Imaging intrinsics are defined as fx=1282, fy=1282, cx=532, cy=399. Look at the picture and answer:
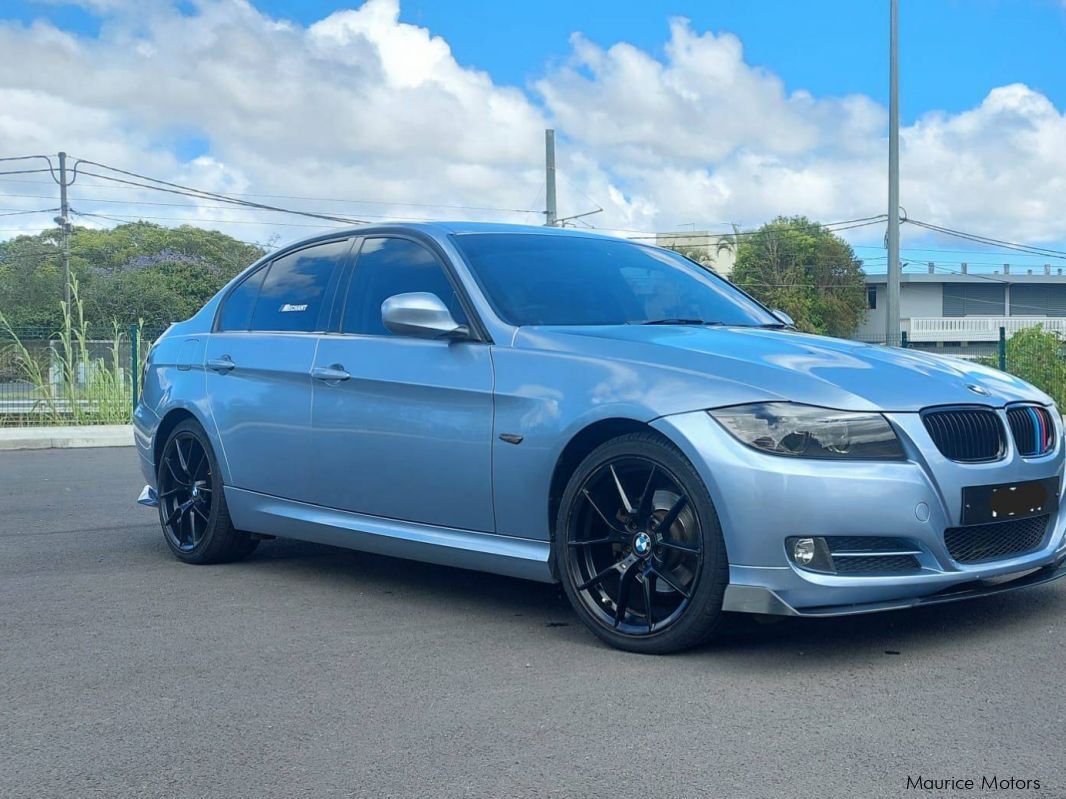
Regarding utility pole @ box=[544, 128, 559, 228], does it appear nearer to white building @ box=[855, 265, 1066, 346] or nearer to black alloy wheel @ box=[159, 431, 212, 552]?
black alloy wheel @ box=[159, 431, 212, 552]

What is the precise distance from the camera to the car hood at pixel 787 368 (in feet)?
14.2

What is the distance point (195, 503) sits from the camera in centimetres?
674

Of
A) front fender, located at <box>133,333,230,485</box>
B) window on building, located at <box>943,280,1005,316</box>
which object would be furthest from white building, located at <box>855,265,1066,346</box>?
front fender, located at <box>133,333,230,485</box>

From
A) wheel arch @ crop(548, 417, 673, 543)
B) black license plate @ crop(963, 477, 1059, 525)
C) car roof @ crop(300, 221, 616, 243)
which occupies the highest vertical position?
car roof @ crop(300, 221, 616, 243)

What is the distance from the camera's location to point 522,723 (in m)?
3.80

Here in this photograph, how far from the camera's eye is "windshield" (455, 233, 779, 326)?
5332 mm

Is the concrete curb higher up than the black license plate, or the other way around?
the black license plate

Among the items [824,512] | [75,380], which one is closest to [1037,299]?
[75,380]

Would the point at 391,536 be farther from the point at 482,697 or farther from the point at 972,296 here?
the point at 972,296

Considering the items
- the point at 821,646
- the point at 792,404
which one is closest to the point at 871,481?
the point at 792,404

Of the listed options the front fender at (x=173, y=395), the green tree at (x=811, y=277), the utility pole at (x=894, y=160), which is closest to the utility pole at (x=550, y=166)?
the utility pole at (x=894, y=160)

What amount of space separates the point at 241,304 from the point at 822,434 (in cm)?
361

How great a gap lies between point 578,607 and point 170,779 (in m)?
1.75

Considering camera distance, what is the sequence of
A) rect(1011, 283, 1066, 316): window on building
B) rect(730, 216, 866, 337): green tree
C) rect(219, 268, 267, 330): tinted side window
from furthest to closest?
rect(1011, 283, 1066, 316): window on building < rect(730, 216, 866, 337): green tree < rect(219, 268, 267, 330): tinted side window
